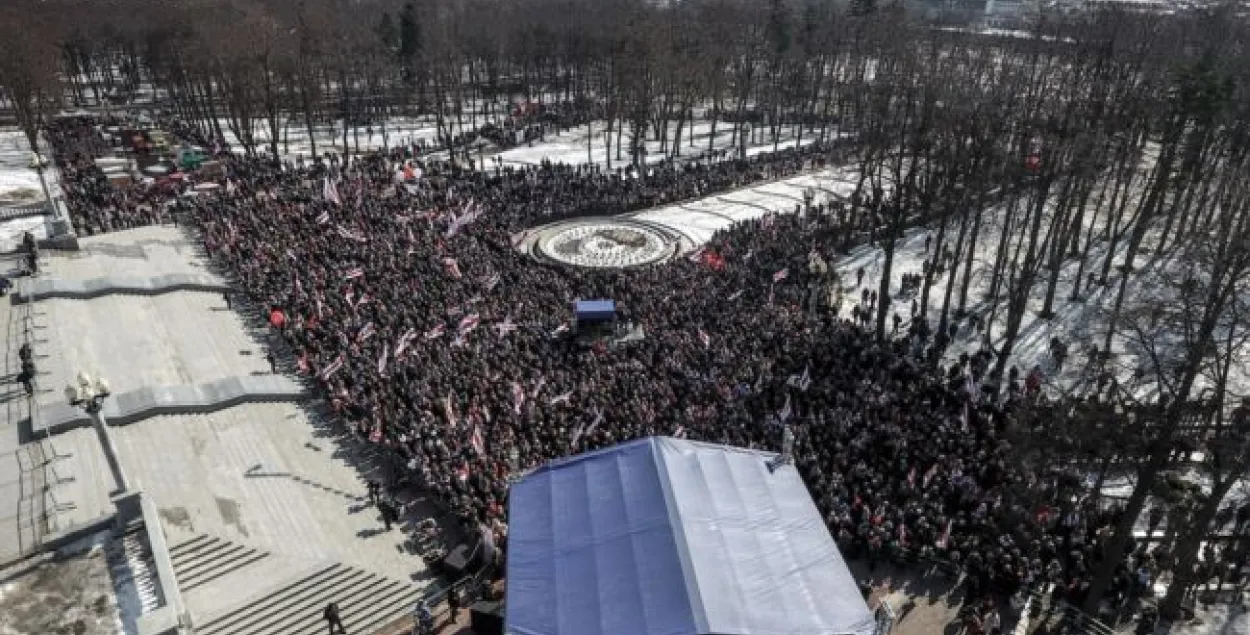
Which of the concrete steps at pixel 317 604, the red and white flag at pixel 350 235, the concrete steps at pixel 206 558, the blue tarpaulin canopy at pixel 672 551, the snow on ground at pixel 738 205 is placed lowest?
the concrete steps at pixel 317 604

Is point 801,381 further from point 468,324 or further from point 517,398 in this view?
point 468,324

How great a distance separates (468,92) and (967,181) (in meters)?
70.6

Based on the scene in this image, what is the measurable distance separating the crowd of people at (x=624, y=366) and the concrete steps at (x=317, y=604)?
2.57m

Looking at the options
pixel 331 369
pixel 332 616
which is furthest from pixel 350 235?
pixel 332 616

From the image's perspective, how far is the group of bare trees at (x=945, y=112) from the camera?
20.7m

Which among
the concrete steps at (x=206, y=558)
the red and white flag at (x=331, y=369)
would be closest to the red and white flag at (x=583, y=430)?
the concrete steps at (x=206, y=558)

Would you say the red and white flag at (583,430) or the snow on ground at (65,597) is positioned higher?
the red and white flag at (583,430)

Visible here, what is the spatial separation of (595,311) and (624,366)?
3.53 metres

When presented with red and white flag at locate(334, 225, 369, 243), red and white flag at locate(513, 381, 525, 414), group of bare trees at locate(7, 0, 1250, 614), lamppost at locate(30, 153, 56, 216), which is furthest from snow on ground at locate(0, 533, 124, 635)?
lamppost at locate(30, 153, 56, 216)

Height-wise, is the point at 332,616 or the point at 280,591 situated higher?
the point at 332,616

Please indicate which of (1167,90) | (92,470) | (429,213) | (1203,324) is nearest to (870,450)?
(1203,324)

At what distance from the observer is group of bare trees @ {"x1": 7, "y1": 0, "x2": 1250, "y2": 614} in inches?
815

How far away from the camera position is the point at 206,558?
18500 mm

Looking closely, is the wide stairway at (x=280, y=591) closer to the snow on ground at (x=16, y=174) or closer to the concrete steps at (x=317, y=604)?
the concrete steps at (x=317, y=604)
